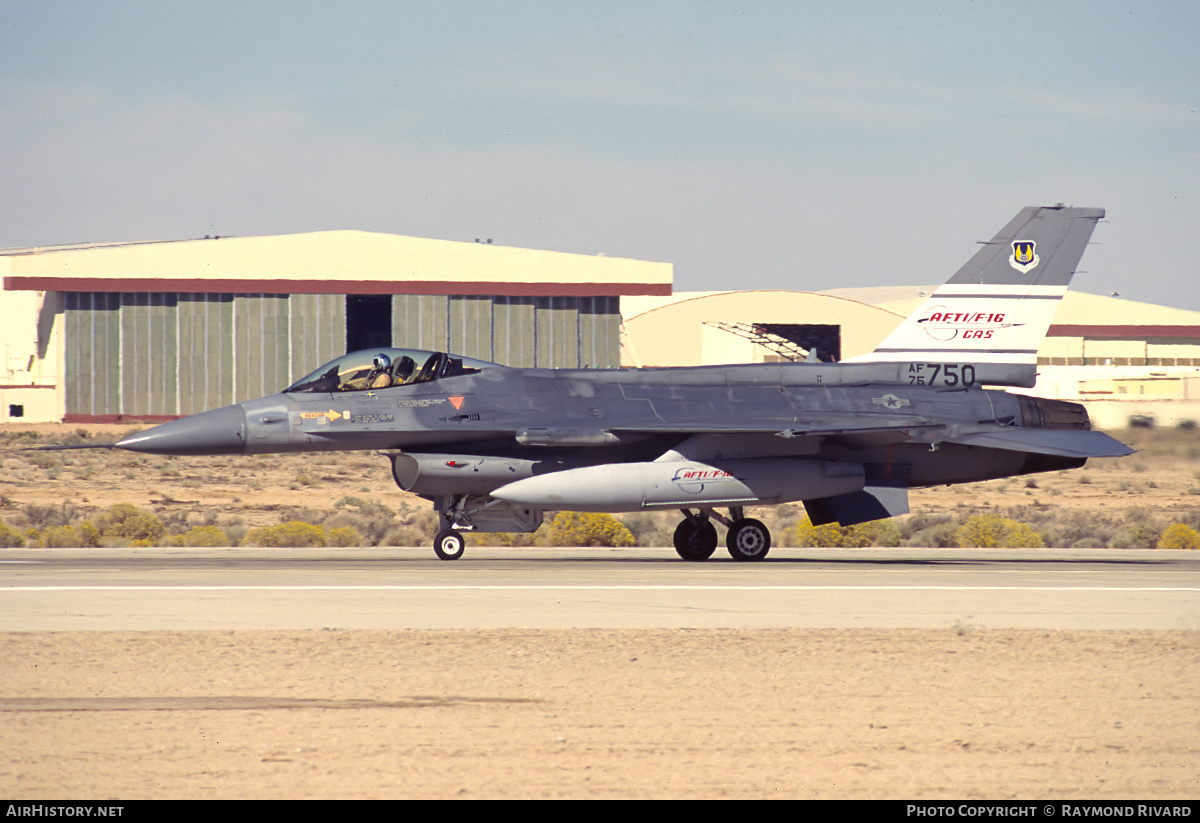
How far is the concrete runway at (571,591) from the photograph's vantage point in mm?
12344

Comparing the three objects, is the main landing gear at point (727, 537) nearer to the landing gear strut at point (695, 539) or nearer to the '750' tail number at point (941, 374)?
the landing gear strut at point (695, 539)

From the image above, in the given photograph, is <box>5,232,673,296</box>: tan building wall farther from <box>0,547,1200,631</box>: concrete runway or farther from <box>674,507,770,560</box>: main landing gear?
<box>674,507,770,560</box>: main landing gear

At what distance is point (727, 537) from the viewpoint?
64.1 ft

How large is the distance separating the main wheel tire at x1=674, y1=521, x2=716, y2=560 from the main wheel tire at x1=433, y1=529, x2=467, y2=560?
3287mm

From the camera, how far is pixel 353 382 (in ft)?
62.1

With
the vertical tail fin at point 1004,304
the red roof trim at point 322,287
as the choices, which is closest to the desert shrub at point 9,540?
the vertical tail fin at point 1004,304

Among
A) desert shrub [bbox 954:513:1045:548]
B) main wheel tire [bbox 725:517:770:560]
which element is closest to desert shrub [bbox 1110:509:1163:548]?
desert shrub [bbox 954:513:1045:548]

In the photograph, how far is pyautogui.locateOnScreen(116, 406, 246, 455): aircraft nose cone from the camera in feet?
59.0

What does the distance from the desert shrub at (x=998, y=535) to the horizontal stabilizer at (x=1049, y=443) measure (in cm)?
474

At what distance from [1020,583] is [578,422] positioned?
6.40 m

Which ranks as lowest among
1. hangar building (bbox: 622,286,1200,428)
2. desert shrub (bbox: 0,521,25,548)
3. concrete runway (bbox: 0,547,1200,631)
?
desert shrub (bbox: 0,521,25,548)

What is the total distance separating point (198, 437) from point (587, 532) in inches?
323

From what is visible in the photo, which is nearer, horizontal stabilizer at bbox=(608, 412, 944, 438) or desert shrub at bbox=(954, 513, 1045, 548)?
horizontal stabilizer at bbox=(608, 412, 944, 438)
